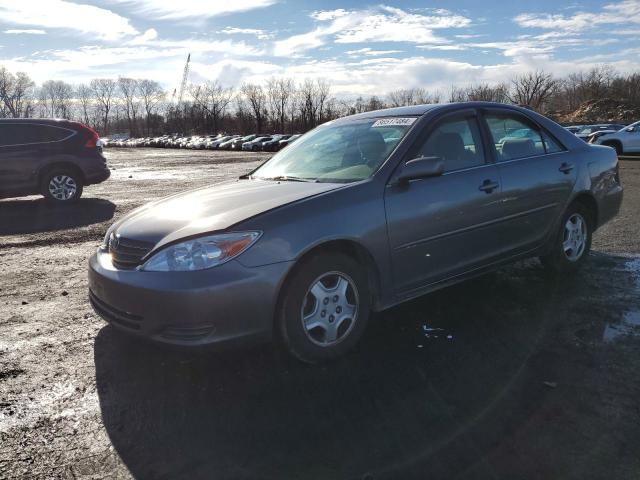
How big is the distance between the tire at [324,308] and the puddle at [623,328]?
1.68m

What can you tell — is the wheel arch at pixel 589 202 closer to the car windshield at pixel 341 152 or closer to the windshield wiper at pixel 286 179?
the car windshield at pixel 341 152

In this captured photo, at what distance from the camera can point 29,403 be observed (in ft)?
9.53

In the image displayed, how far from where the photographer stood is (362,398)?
9.40 feet

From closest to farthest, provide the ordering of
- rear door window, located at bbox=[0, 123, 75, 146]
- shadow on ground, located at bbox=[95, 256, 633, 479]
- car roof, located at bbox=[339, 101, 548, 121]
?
shadow on ground, located at bbox=[95, 256, 633, 479] < car roof, located at bbox=[339, 101, 548, 121] < rear door window, located at bbox=[0, 123, 75, 146]

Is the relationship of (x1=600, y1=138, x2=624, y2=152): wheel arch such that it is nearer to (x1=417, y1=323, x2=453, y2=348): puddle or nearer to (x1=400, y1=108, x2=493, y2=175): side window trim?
(x1=400, y1=108, x2=493, y2=175): side window trim

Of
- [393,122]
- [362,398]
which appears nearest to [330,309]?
[362,398]

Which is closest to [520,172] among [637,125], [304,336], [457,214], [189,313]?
[457,214]

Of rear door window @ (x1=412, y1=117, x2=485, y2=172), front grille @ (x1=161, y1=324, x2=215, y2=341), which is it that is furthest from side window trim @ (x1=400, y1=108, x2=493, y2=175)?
front grille @ (x1=161, y1=324, x2=215, y2=341)

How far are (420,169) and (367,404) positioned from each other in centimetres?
159

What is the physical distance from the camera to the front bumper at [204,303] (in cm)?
286

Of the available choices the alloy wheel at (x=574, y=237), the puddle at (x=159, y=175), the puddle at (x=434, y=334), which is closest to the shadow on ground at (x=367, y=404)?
the puddle at (x=434, y=334)

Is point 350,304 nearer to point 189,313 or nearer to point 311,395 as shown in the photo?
point 311,395

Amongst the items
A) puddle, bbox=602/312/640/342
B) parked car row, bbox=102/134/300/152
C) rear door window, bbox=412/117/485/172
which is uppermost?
parked car row, bbox=102/134/300/152

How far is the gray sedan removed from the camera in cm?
295
